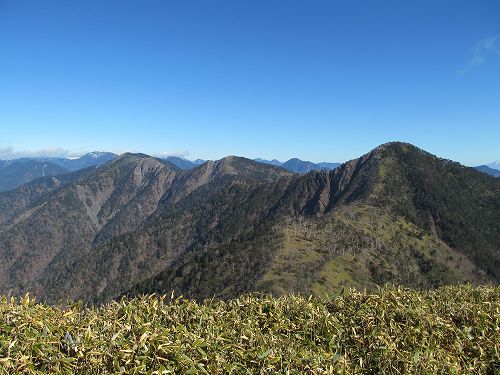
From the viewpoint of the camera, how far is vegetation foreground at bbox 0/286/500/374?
7.34 m

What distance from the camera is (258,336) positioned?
9.31 meters

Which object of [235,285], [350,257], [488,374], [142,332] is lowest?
[235,285]

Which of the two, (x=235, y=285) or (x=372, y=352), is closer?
(x=372, y=352)

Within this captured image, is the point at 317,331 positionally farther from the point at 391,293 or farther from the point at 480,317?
the point at 480,317

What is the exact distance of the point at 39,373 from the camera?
6617mm

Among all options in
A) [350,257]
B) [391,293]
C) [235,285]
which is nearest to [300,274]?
[235,285]

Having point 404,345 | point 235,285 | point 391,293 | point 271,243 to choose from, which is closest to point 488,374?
point 404,345

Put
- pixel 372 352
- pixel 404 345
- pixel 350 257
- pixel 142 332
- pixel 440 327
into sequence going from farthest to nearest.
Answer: pixel 350 257
pixel 440 327
pixel 404 345
pixel 372 352
pixel 142 332

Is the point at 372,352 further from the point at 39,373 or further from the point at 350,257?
the point at 350,257

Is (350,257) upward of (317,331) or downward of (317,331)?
downward

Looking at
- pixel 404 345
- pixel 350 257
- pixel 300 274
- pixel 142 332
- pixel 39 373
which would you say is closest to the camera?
pixel 39 373

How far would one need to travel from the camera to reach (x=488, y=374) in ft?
30.7

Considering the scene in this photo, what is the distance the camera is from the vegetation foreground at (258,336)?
24.1ft

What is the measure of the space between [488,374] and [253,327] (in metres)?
5.29
